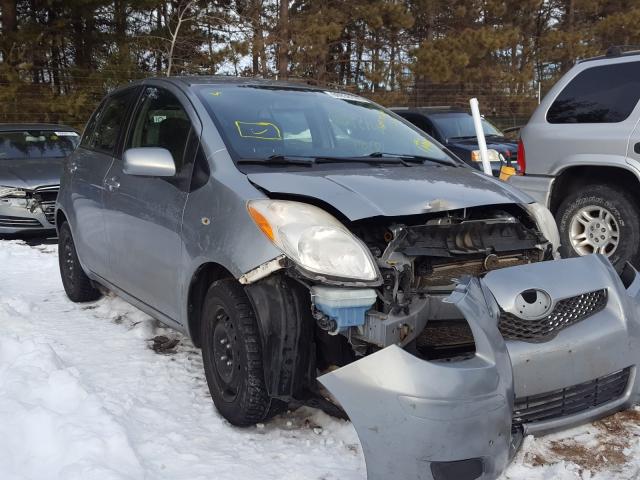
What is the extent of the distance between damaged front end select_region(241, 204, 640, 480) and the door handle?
69.0 inches

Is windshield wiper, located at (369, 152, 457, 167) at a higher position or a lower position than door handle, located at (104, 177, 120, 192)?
higher

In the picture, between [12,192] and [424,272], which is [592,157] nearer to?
[424,272]

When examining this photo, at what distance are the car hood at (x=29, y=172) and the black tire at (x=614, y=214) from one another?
6011 millimetres

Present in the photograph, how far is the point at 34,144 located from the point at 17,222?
175cm

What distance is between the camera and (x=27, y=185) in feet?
25.7

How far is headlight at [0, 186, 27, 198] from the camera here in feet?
25.4

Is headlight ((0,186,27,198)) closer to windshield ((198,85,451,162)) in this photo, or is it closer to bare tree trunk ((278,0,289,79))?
windshield ((198,85,451,162))

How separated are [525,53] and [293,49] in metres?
11.2

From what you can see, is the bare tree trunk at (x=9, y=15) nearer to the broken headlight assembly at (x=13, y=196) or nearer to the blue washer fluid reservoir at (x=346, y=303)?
the broken headlight assembly at (x=13, y=196)

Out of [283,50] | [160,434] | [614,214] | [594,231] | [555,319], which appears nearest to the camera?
[555,319]

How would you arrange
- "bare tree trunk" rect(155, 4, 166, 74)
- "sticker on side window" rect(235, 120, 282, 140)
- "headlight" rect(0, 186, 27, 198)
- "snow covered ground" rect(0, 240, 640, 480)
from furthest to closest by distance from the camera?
"bare tree trunk" rect(155, 4, 166, 74)
"headlight" rect(0, 186, 27, 198)
"sticker on side window" rect(235, 120, 282, 140)
"snow covered ground" rect(0, 240, 640, 480)

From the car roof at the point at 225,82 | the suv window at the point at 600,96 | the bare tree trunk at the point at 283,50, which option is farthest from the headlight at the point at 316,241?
the bare tree trunk at the point at 283,50

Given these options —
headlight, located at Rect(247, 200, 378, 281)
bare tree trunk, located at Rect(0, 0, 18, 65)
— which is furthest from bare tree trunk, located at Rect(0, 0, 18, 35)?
headlight, located at Rect(247, 200, 378, 281)

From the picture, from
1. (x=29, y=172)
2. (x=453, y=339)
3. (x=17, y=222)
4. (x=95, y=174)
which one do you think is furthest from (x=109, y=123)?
→ (x=29, y=172)
